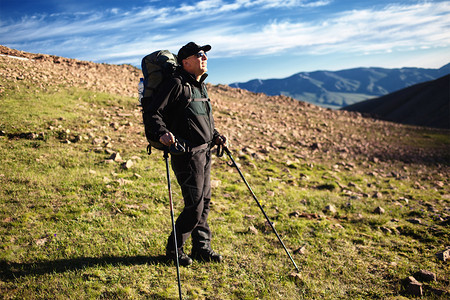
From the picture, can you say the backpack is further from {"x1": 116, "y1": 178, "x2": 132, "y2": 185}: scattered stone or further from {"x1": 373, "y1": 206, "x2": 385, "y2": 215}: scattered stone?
{"x1": 373, "y1": 206, "x2": 385, "y2": 215}: scattered stone

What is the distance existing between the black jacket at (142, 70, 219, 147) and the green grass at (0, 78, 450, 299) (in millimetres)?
2566

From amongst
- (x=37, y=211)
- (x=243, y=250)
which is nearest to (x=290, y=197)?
(x=243, y=250)

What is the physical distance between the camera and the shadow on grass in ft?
15.3

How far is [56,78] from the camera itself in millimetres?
18672

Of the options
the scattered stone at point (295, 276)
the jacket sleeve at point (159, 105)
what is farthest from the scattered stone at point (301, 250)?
the jacket sleeve at point (159, 105)

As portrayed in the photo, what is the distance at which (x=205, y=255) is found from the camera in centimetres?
546

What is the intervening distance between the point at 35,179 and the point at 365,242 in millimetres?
9302

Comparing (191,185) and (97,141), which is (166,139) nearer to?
(191,185)

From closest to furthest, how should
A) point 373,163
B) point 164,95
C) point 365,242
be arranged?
point 164,95, point 365,242, point 373,163

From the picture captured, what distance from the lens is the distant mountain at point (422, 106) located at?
83438 millimetres

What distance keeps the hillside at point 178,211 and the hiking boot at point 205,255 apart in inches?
6.9

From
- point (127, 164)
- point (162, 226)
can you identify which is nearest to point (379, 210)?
point (162, 226)

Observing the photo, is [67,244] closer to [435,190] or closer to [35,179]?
[35,179]

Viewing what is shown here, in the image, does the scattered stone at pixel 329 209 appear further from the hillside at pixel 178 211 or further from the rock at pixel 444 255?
the rock at pixel 444 255
